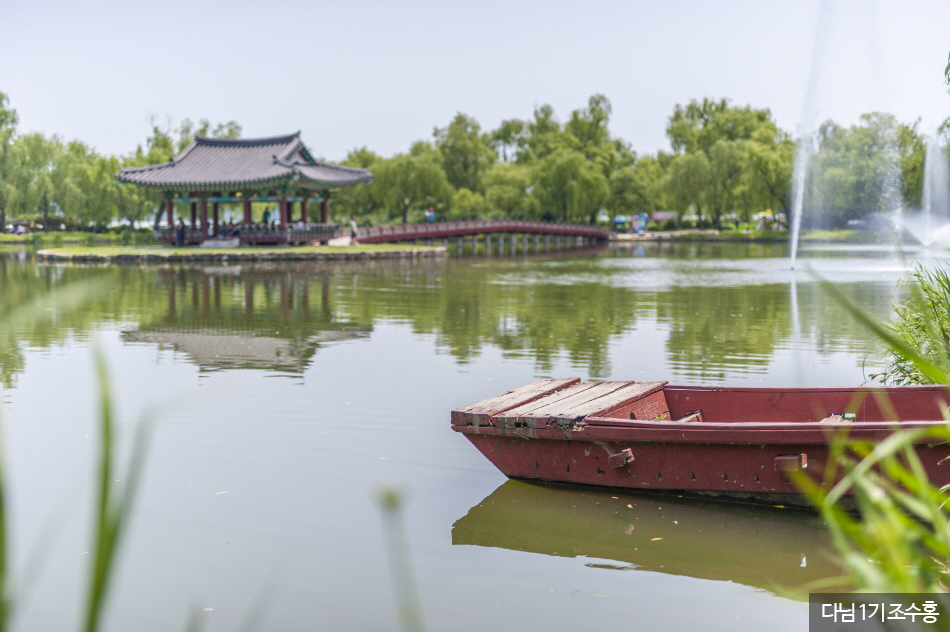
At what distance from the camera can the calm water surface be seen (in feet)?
14.9

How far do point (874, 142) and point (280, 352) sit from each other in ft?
126

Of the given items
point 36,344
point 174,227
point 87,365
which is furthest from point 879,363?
point 174,227

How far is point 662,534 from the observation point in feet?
17.8

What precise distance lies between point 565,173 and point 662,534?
5505 centimetres

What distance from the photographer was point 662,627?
4.28 metres

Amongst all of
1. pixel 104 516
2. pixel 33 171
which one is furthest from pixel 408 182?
pixel 104 516

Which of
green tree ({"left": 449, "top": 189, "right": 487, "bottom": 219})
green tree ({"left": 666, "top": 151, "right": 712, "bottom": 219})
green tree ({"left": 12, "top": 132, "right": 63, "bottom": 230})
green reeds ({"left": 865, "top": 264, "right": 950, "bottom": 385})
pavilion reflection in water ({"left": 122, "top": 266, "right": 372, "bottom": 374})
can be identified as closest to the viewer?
green reeds ({"left": 865, "top": 264, "right": 950, "bottom": 385})

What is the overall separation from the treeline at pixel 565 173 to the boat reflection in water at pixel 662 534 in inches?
1595

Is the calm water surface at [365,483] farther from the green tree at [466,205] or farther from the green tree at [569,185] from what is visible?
the green tree at [466,205]

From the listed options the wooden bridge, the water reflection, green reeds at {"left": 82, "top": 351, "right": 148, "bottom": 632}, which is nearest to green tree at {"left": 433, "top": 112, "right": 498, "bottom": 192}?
the wooden bridge

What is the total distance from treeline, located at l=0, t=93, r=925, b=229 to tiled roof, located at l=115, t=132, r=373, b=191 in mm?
7834

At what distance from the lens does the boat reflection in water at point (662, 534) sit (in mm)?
4961

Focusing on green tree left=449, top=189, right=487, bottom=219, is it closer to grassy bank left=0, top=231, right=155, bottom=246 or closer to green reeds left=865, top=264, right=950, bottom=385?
grassy bank left=0, top=231, right=155, bottom=246

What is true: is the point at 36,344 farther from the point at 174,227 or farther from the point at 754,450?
the point at 174,227
